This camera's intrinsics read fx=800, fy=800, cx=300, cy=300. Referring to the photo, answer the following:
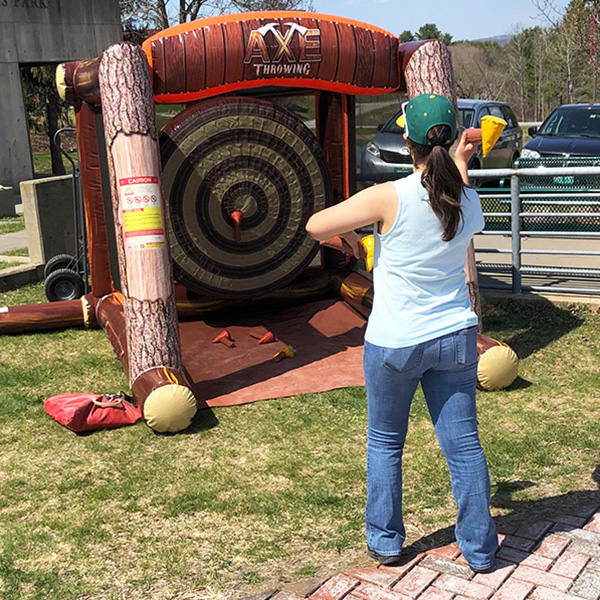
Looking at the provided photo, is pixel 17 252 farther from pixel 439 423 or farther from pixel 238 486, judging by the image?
pixel 439 423

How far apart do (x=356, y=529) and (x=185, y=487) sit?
104 centimetres

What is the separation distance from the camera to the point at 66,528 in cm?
399

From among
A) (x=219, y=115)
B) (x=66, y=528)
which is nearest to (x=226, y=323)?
(x=219, y=115)

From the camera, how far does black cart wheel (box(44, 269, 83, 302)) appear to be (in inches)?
339

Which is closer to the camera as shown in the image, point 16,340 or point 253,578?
point 253,578

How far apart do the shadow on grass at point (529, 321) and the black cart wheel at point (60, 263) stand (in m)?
4.57

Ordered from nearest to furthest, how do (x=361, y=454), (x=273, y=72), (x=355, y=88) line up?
(x=361, y=454) → (x=273, y=72) → (x=355, y=88)

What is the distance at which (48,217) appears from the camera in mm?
9938

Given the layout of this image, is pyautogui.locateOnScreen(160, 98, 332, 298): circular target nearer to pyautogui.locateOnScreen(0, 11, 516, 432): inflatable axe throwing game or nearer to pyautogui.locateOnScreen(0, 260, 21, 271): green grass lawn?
pyautogui.locateOnScreen(0, 11, 516, 432): inflatable axe throwing game

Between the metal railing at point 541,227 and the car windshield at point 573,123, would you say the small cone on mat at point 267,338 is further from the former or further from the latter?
the car windshield at point 573,123

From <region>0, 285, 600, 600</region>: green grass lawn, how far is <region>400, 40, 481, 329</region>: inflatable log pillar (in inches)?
34.8

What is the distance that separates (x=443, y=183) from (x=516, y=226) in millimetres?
4653

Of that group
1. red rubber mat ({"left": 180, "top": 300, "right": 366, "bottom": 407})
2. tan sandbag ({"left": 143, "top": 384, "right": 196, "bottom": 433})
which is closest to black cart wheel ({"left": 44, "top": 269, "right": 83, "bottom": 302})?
red rubber mat ({"left": 180, "top": 300, "right": 366, "bottom": 407})

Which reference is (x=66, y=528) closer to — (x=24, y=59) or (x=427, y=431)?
(x=427, y=431)
